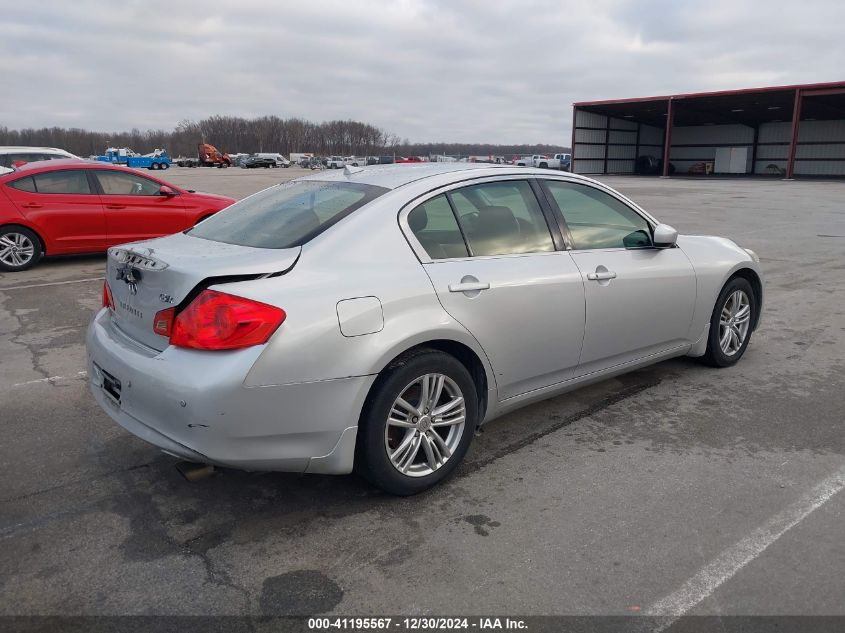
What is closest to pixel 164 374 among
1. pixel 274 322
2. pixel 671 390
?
pixel 274 322

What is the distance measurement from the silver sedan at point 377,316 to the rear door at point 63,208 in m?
6.66

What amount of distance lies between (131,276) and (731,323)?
428cm

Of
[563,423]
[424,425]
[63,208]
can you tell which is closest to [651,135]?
[63,208]

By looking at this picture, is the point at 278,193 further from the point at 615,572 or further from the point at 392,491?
the point at 615,572

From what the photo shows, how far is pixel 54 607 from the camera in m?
2.52

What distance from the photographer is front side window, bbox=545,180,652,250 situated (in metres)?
4.14

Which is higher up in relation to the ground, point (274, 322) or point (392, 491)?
point (274, 322)

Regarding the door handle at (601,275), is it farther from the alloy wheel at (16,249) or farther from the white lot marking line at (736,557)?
the alloy wheel at (16,249)

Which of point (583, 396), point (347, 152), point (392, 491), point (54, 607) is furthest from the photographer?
point (347, 152)

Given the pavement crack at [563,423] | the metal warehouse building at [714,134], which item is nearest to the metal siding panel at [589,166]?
the metal warehouse building at [714,134]

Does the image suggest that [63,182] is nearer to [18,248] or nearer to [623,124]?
[18,248]

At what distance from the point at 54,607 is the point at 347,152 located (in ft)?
487

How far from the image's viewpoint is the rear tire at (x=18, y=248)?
9320 millimetres

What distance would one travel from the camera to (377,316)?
303 cm
